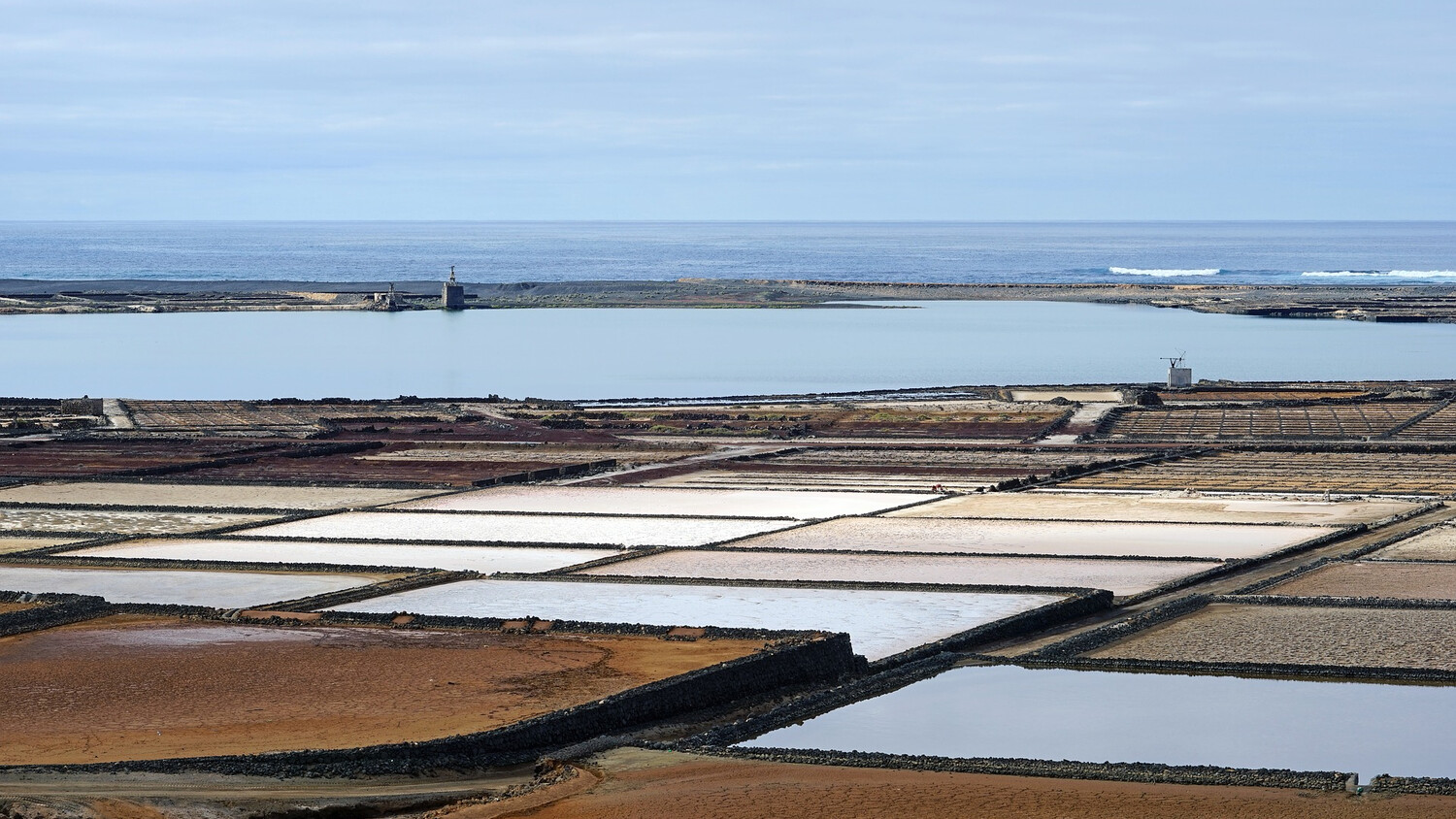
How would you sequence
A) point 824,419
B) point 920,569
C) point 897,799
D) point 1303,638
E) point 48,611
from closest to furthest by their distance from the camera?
point 897,799
point 1303,638
point 48,611
point 920,569
point 824,419

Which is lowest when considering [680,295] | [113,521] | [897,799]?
[113,521]

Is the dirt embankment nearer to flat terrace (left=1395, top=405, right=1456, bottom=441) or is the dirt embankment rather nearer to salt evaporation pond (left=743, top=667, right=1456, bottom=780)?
flat terrace (left=1395, top=405, right=1456, bottom=441)

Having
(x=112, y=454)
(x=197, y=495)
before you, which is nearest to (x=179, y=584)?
(x=197, y=495)

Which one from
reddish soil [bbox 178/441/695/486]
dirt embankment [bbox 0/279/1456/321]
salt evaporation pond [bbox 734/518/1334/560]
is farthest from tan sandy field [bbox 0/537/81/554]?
dirt embankment [bbox 0/279/1456/321]

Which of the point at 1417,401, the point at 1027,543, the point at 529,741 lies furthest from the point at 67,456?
the point at 1417,401

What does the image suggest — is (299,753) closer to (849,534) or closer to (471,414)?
(849,534)

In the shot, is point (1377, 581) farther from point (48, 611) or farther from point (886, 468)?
point (886, 468)
